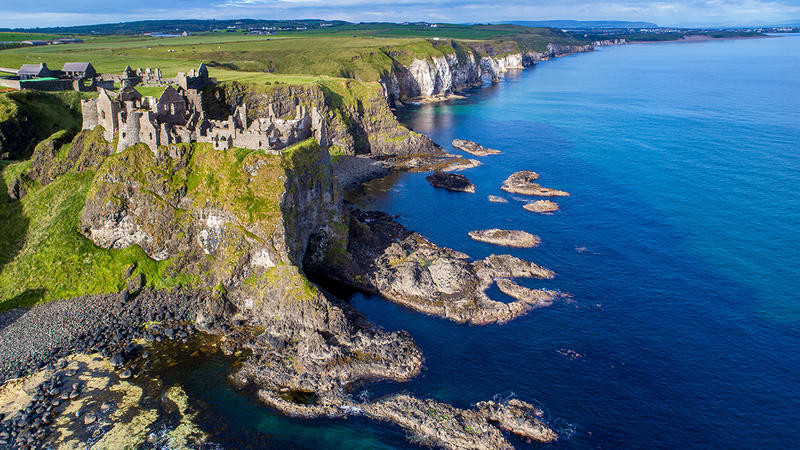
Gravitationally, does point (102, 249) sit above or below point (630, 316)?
above

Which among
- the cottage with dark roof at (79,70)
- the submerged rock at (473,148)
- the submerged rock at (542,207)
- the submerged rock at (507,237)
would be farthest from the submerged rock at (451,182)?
the cottage with dark roof at (79,70)

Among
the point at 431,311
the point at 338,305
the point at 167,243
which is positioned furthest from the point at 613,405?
the point at 167,243

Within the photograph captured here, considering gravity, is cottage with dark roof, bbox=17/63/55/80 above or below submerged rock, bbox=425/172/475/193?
above

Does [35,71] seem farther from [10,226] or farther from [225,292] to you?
[225,292]

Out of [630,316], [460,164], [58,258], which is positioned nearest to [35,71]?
[58,258]

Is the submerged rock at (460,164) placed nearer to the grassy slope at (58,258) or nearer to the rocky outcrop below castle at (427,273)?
the rocky outcrop below castle at (427,273)

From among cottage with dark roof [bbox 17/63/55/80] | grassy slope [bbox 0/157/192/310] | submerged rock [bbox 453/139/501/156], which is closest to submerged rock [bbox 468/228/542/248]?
grassy slope [bbox 0/157/192/310]

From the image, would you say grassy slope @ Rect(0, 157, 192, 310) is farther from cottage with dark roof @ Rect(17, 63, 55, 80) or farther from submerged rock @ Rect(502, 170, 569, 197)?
submerged rock @ Rect(502, 170, 569, 197)
